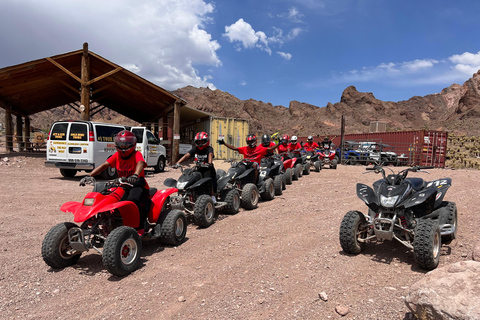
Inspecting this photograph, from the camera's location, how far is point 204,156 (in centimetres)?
641

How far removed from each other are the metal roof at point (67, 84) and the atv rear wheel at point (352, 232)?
47.2 ft

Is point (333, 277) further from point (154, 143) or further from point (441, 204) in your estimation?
point (154, 143)

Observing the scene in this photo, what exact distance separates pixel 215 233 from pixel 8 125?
889 inches

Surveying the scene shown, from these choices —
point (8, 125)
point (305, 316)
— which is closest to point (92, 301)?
point (305, 316)

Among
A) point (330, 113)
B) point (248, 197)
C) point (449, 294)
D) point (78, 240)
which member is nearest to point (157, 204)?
point (78, 240)

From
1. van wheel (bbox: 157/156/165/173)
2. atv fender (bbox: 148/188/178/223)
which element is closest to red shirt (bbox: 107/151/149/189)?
atv fender (bbox: 148/188/178/223)

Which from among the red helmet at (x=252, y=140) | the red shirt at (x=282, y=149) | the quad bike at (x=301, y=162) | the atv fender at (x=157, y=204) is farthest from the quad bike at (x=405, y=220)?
the quad bike at (x=301, y=162)

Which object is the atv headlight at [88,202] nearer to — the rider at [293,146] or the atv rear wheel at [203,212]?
the atv rear wheel at [203,212]

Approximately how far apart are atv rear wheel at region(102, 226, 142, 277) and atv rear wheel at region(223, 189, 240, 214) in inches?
110

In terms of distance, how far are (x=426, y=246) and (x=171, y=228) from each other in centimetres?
326

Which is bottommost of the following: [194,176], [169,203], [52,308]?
[52,308]

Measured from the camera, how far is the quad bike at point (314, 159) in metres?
14.4

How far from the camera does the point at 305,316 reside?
277 centimetres

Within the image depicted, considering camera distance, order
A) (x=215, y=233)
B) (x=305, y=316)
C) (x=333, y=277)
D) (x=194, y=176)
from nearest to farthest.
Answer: (x=305, y=316) < (x=333, y=277) < (x=215, y=233) < (x=194, y=176)
